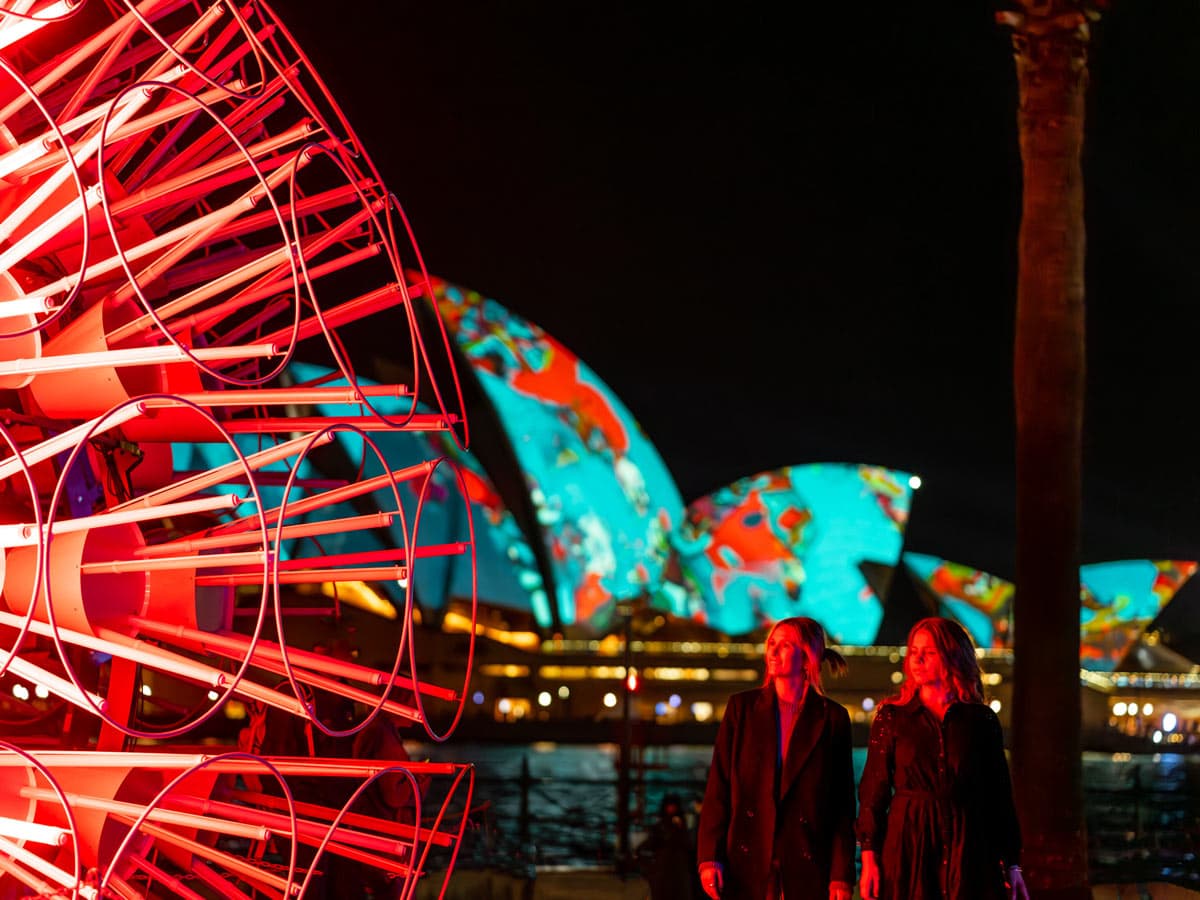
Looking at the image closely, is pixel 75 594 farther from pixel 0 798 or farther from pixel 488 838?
pixel 488 838

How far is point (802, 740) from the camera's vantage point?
3400 mm

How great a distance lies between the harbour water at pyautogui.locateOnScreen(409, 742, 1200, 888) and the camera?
818 cm

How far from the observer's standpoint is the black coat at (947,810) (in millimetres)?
3303

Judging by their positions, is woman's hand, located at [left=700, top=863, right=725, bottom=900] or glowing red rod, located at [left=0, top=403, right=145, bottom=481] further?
woman's hand, located at [left=700, top=863, right=725, bottom=900]

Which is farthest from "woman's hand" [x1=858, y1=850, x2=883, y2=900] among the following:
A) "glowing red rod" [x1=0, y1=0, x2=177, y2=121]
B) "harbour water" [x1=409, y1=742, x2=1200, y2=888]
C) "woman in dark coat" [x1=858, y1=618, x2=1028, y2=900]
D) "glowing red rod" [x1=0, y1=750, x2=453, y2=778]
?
"glowing red rod" [x1=0, y1=0, x2=177, y2=121]

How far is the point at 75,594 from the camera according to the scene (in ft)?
5.64

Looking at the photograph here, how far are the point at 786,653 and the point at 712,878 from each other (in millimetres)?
582

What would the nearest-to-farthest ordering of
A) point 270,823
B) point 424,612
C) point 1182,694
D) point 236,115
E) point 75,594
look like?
point 75,594 < point 270,823 < point 236,115 < point 424,612 < point 1182,694

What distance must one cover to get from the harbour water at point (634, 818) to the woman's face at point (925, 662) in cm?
116

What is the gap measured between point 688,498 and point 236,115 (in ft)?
103

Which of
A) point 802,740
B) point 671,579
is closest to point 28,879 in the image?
point 802,740

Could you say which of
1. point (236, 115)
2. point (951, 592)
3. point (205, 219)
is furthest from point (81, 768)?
point (951, 592)

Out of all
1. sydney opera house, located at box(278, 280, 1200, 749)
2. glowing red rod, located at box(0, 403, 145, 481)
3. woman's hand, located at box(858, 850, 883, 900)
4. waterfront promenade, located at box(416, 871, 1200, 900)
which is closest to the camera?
glowing red rod, located at box(0, 403, 145, 481)

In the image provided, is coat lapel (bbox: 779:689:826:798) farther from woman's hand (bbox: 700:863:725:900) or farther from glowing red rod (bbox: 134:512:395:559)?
glowing red rod (bbox: 134:512:395:559)
